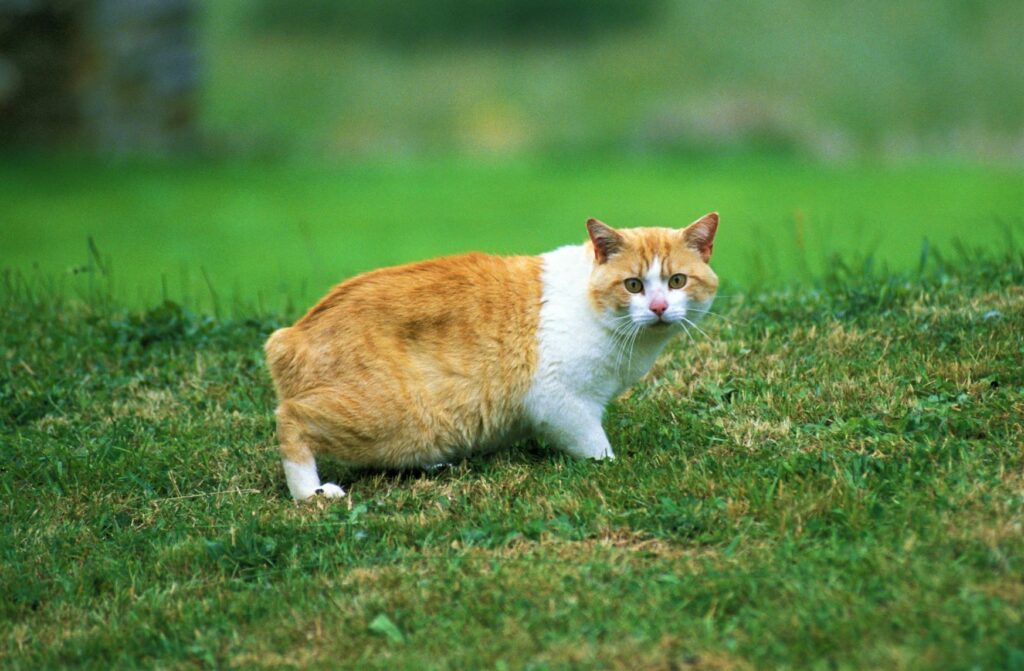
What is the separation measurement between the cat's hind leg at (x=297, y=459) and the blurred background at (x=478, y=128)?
12.1 ft

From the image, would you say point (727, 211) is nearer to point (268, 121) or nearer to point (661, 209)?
point (661, 209)

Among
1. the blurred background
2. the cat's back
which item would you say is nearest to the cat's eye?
the cat's back

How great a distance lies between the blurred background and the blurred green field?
0.04 meters

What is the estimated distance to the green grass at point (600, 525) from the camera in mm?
3422

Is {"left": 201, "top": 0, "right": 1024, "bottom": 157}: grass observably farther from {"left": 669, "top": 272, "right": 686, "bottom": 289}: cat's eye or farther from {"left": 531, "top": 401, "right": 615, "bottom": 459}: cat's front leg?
{"left": 531, "top": 401, "right": 615, "bottom": 459}: cat's front leg

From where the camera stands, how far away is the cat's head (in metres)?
4.54

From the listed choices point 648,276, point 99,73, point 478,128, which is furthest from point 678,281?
point 478,128

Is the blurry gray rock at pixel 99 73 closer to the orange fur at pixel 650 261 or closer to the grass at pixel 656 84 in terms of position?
the grass at pixel 656 84

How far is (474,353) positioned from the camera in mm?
4668

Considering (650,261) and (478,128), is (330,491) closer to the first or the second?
(650,261)

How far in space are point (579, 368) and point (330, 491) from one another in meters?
1.06

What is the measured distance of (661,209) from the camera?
10.8 m

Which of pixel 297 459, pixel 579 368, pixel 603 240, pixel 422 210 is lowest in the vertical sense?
pixel 422 210

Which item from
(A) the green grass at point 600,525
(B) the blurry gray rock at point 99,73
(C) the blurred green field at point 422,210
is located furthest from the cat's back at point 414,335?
(B) the blurry gray rock at point 99,73
